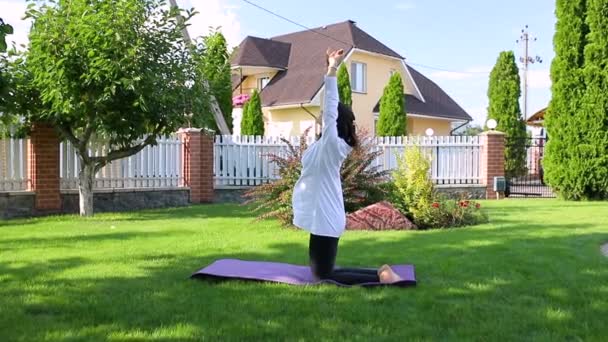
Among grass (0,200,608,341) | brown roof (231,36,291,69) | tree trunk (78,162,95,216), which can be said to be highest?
brown roof (231,36,291,69)

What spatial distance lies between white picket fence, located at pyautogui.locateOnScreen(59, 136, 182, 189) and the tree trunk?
92cm

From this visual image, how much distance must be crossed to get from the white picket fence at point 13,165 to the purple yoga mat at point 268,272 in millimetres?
6845

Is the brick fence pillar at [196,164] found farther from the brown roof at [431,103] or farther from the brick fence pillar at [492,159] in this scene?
the brown roof at [431,103]

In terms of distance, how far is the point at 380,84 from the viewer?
2898cm

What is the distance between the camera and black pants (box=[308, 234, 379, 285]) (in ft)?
16.7

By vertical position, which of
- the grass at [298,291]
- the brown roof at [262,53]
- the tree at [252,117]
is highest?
the brown roof at [262,53]

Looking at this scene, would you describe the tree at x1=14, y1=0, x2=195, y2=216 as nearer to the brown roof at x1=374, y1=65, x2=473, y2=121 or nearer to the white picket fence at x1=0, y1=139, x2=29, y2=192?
the white picket fence at x1=0, y1=139, x2=29, y2=192

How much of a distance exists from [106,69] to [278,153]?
6.71 m

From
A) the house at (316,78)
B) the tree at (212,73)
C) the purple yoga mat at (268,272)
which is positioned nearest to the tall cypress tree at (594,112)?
the tree at (212,73)

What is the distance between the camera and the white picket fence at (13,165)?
36.1ft

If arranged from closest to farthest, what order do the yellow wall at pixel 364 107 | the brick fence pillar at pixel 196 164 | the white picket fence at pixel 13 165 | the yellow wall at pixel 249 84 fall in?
the white picket fence at pixel 13 165
the brick fence pillar at pixel 196 164
the yellow wall at pixel 364 107
the yellow wall at pixel 249 84

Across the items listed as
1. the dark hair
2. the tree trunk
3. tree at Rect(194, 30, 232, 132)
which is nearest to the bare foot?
the dark hair

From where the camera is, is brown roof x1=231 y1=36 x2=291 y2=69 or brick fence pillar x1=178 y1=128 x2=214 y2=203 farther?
brown roof x1=231 y1=36 x2=291 y2=69

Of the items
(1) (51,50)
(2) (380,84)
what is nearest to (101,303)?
(1) (51,50)
